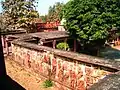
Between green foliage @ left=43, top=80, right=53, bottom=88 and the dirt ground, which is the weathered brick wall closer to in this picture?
green foliage @ left=43, top=80, right=53, bottom=88

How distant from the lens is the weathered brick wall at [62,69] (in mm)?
8305

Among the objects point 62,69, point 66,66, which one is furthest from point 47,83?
point 66,66

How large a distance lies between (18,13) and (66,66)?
18520 millimetres

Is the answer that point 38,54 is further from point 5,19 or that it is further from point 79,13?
point 5,19

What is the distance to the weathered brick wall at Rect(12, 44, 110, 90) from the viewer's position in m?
8.30

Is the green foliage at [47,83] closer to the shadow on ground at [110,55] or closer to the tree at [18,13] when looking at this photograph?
the shadow on ground at [110,55]

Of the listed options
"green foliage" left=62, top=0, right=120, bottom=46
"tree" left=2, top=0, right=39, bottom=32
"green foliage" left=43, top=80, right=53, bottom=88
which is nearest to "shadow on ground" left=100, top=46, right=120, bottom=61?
"green foliage" left=62, top=0, right=120, bottom=46

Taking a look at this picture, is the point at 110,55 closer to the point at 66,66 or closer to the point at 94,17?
the point at 94,17

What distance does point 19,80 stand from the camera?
11906mm

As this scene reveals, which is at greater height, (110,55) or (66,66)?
(66,66)

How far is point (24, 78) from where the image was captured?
12.2 metres

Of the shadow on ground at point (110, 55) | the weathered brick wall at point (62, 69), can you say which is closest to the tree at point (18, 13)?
the shadow on ground at point (110, 55)

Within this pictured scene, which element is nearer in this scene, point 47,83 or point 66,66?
point 66,66

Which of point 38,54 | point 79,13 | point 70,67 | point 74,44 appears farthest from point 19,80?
point 74,44
